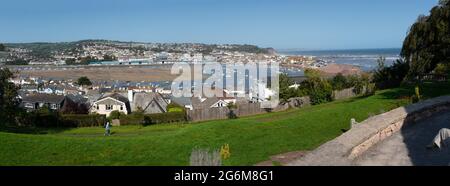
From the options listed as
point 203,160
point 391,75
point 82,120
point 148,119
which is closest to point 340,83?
point 391,75

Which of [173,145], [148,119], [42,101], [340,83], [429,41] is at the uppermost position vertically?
[429,41]

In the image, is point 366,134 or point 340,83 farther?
point 340,83

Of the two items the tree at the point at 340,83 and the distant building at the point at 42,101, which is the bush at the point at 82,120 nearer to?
the tree at the point at 340,83

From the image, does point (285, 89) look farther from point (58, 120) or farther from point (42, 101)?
point (42, 101)

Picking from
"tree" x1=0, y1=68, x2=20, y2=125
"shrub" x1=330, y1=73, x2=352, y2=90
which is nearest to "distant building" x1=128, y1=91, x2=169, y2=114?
"tree" x1=0, y1=68, x2=20, y2=125

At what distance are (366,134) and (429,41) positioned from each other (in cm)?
2331

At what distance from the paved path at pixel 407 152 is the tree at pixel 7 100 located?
24351 millimetres

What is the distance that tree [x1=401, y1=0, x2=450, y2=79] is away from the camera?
31.4m

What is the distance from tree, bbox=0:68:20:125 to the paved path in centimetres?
2435

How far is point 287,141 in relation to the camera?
15.5 meters

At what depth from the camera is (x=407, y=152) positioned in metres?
12.9
